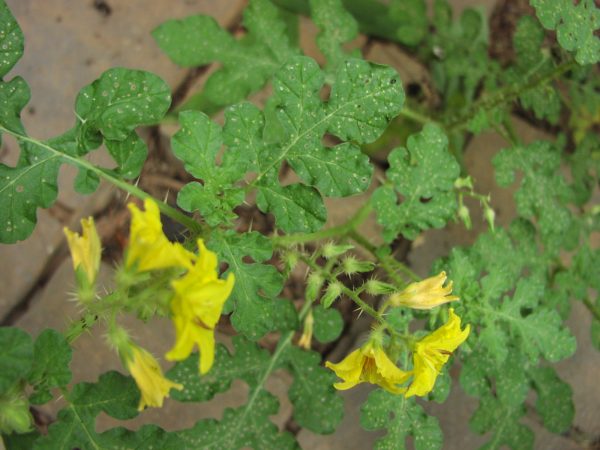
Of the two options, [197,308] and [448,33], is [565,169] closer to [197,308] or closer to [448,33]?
[448,33]

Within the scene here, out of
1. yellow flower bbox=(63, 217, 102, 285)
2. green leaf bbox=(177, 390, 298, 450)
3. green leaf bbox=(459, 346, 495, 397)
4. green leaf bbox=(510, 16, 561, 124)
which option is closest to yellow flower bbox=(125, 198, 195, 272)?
yellow flower bbox=(63, 217, 102, 285)

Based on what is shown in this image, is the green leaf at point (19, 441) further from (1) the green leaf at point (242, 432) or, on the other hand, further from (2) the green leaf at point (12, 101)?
(2) the green leaf at point (12, 101)

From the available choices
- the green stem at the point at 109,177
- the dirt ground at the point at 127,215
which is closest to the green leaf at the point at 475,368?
the dirt ground at the point at 127,215

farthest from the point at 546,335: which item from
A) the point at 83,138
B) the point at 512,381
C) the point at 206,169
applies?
the point at 83,138

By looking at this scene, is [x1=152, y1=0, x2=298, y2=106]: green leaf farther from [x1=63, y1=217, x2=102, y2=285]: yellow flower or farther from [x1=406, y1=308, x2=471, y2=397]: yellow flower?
[x1=406, y1=308, x2=471, y2=397]: yellow flower

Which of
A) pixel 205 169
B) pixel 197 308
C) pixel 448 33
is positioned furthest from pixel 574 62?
pixel 197 308

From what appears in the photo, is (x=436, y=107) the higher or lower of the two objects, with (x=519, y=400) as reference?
higher

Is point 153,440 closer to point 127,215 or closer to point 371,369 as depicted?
point 371,369
